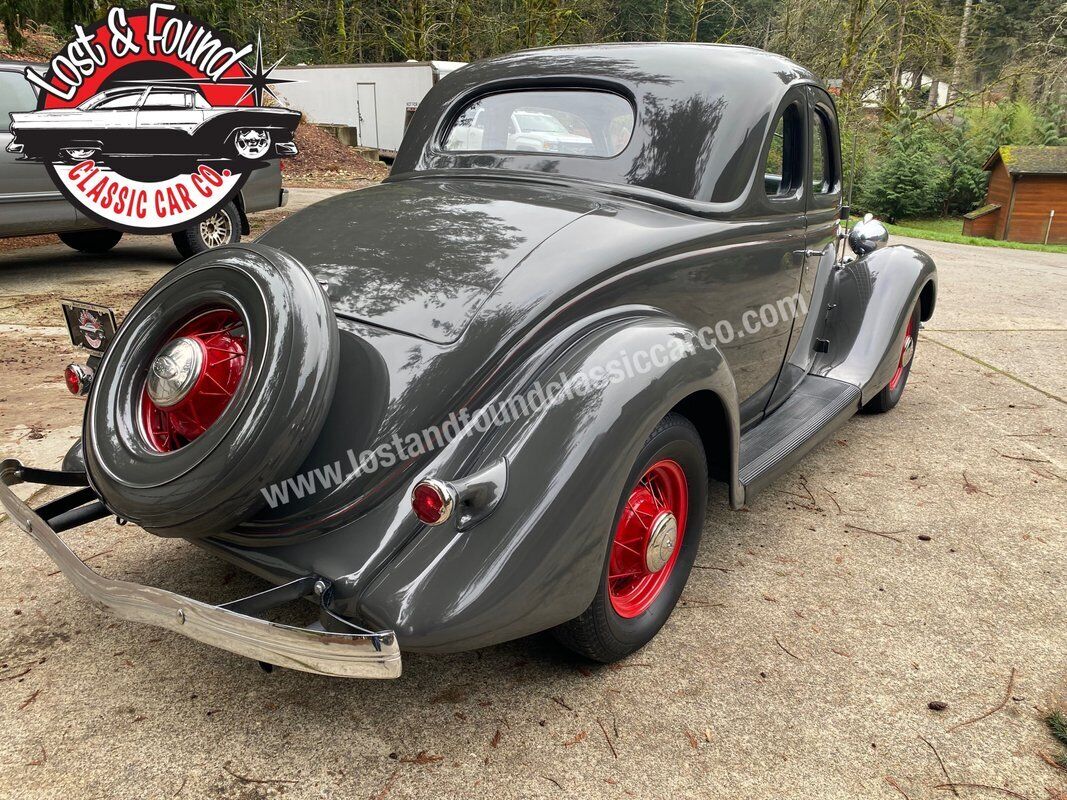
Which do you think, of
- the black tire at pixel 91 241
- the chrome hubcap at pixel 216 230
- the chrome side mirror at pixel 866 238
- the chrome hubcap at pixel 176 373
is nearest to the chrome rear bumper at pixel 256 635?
the chrome hubcap at pixel 176 373

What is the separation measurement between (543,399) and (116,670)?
152cm

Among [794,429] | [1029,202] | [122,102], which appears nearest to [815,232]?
[794,429]

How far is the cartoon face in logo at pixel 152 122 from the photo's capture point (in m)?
4.22

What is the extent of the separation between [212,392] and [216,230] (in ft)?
21.0

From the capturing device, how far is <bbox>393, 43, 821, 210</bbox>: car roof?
288 centimetres

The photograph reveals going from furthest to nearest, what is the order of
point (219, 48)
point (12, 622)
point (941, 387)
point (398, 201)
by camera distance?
point (941, 387) < point (219, 48) < point (398, 201) < point (12, 622)

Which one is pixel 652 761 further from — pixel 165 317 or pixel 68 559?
pixel 165 317

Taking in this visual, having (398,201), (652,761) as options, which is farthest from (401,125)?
(652,761)

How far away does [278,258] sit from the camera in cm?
213

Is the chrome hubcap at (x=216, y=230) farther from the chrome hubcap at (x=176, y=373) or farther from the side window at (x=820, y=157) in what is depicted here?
the chrome hubcap at (x=176, y=373)

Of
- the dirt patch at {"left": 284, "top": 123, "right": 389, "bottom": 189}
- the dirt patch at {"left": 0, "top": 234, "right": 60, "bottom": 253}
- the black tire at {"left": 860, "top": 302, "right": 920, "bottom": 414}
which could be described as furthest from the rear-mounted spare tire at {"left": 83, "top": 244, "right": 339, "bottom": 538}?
the dirt patch at {"left": 284, "top": 123, "right": 389, "bottom": 189}

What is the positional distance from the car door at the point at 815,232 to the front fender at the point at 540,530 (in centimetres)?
172

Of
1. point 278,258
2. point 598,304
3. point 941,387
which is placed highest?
point 278,258

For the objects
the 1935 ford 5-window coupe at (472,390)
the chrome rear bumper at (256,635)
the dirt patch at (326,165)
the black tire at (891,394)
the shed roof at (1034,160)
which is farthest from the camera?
the shed roof at (1034,160)
